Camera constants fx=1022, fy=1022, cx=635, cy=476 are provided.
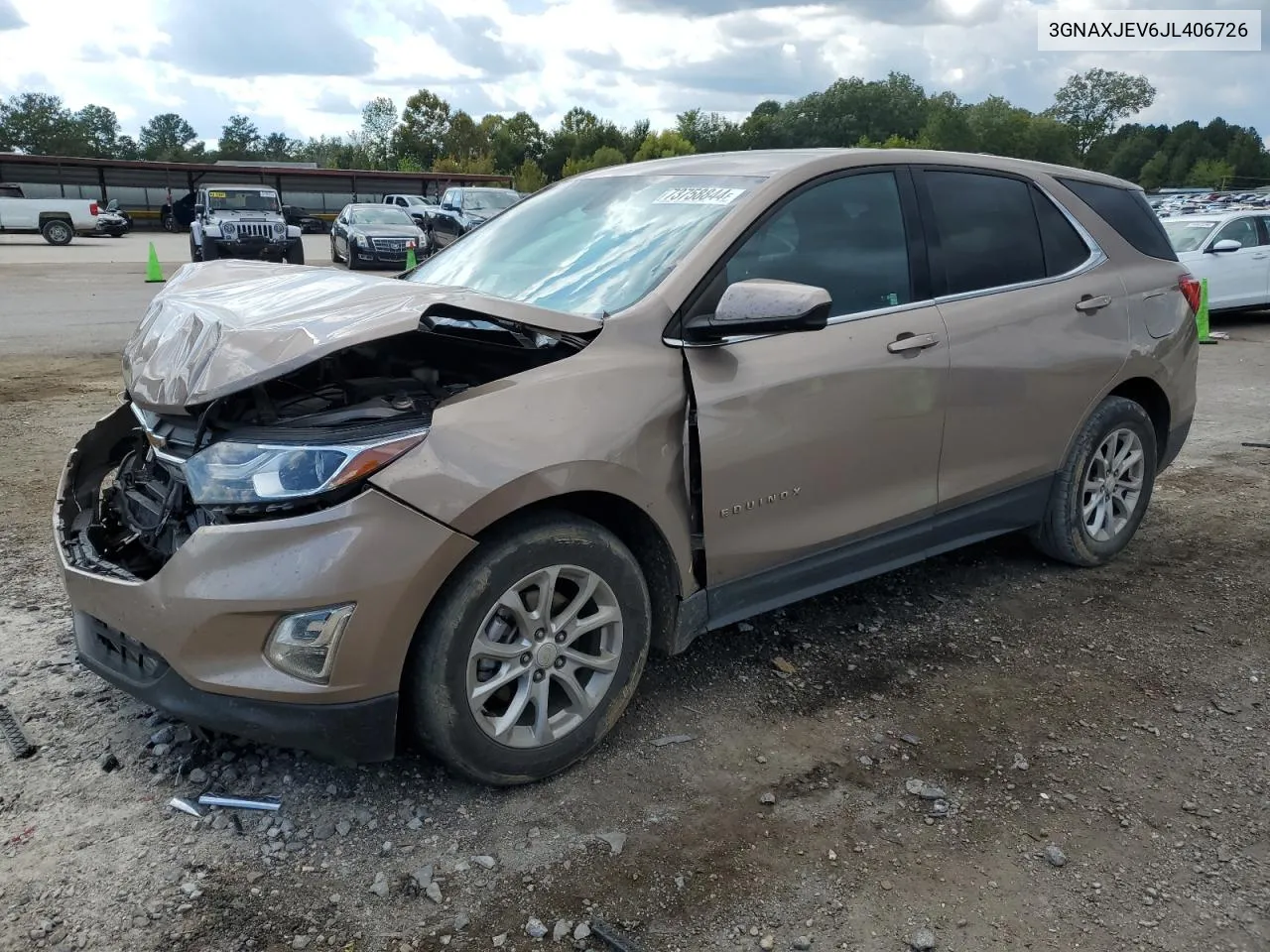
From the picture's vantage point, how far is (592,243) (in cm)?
360

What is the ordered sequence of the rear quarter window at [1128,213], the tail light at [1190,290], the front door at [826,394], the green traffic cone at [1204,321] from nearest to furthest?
the front door at [826,394] → the rear quarter window at [1128,213] → the tail light at [1190,290] → the green traffic cone at [1204,321]

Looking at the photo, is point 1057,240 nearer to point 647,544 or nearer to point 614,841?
point 647,544

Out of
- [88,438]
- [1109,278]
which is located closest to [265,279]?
[88,438]

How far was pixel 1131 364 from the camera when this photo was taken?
4.50m

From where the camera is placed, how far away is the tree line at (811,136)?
9081 cm

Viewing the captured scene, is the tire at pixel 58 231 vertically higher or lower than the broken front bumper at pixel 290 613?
higher

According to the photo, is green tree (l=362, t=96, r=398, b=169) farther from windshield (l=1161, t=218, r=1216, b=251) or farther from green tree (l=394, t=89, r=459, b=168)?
windshield (l=1161, t=218, r=1216, b=251)

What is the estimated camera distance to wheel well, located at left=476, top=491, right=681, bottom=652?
9.91 feet

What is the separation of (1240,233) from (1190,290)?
11.2 meters

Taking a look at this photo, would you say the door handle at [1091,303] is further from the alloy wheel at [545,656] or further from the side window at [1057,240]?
the alloy wheel at [545,656]

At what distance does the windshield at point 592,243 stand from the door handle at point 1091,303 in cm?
168

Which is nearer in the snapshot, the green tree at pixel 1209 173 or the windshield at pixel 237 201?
the windshield at pixel 237 201

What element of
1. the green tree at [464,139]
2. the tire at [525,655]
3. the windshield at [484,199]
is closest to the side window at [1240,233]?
the tire at [525,655]

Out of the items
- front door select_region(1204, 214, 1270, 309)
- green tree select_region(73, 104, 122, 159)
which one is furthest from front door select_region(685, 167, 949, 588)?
green tree select_region(73, 104, 122, 159)
